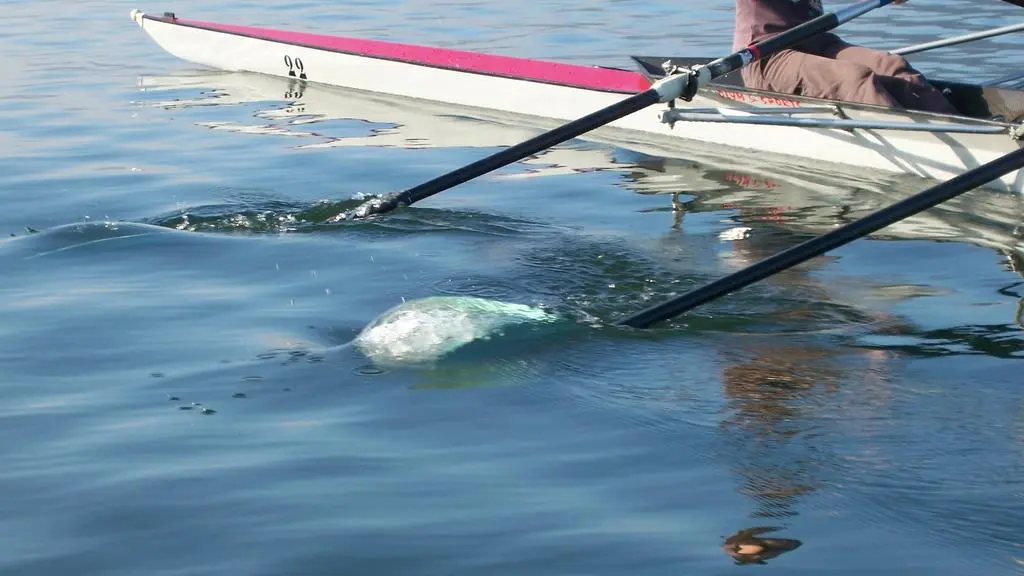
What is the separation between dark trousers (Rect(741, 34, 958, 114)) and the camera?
7.83 m

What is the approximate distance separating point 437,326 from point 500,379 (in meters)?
0.52

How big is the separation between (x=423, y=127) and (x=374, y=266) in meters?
4.17

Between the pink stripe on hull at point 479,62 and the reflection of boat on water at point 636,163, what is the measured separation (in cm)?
39

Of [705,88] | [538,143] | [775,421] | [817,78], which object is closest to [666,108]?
[705,88]

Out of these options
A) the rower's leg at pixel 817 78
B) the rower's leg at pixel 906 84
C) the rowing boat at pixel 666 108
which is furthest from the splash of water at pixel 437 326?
the rower's leg at pixel 906 84

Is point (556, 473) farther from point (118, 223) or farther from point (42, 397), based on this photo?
point (118, 223)

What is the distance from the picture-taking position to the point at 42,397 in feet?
15.6

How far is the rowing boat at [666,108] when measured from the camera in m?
7.50

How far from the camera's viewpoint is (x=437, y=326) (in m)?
5.21

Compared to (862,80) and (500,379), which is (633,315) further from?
(862,80)

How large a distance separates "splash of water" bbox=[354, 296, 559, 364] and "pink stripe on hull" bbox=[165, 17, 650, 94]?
401 centimetres

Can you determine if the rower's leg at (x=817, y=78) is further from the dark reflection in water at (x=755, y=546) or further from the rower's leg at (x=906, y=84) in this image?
the dark reflection in water at (x=755, y=546)

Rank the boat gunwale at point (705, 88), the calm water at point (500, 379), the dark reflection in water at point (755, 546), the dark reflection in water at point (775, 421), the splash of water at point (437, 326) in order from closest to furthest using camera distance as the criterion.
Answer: the dark reflection in water at point (755, 546), the calm water at point (500, 379), the dark reflection in water at point (775, 421), the splash of water at point (437, 326), the boat gunwale at point (705, 88)

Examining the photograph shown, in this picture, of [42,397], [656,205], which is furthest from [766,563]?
[656,205]
